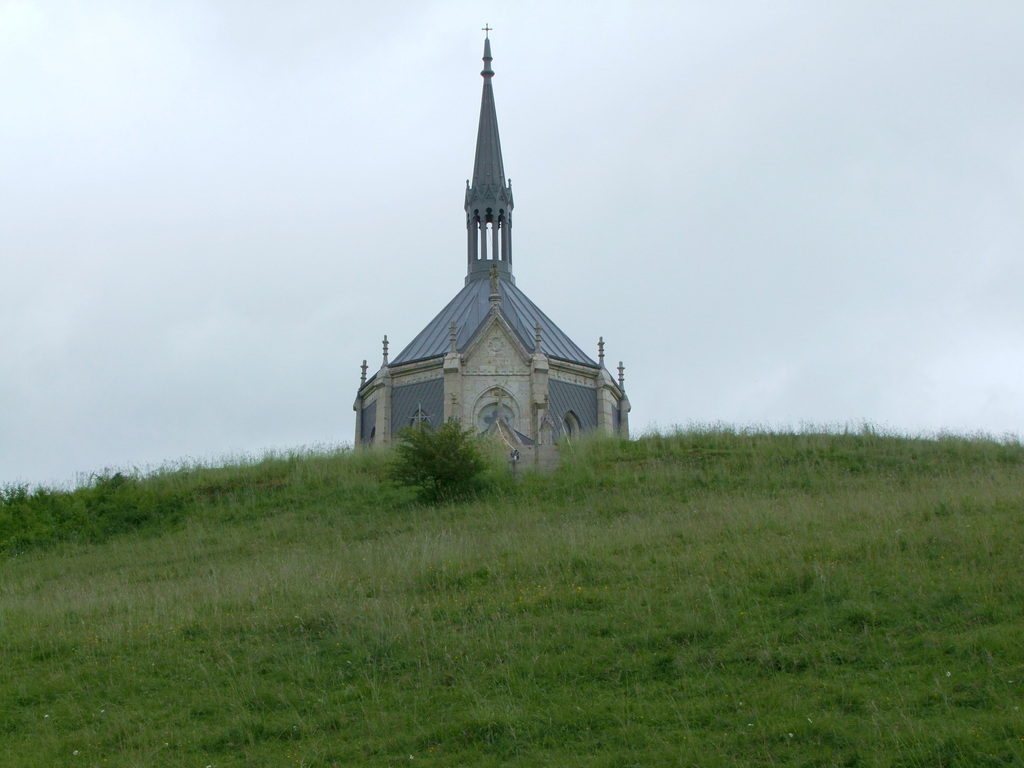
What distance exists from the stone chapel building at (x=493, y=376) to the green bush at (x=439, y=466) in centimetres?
1742

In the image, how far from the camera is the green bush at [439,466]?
66.4ft

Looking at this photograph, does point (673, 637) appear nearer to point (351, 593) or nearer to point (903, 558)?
point (903, 558)

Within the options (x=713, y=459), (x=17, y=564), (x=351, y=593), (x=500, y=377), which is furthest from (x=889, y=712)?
(x=500, y=377)

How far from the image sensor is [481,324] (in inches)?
1660

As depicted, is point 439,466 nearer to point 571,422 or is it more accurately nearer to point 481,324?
point 481,324

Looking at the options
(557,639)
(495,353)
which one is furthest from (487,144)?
(557,639)

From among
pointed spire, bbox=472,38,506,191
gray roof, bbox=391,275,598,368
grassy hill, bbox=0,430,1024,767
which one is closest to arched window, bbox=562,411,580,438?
gray roof, bbox=391,275,598,368

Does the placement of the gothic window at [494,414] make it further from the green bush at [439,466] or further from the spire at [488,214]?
the green bush at [439,466]

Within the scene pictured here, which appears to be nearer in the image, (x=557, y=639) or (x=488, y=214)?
(x=557, y=639)

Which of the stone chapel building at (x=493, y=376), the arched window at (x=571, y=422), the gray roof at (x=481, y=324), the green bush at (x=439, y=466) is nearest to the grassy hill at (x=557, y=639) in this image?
the green bush at (x=439, y=466)

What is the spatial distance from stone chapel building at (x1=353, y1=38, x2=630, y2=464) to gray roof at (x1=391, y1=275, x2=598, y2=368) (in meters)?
0.05

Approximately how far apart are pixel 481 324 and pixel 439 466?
22.2 m

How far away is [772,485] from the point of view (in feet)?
63.7

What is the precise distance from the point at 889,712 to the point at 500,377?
33.9m
